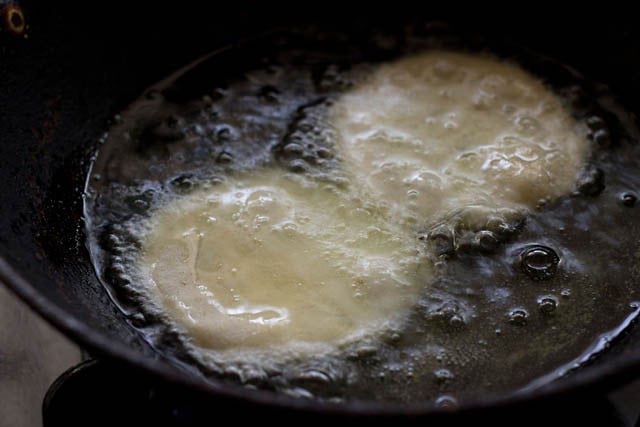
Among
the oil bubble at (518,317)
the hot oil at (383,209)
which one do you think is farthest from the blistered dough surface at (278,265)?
the oil bubble at (518,317)

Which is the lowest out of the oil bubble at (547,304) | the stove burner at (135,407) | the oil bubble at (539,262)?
the stove burner at (135,407)

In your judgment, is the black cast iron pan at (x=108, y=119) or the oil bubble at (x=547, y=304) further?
the oil bubble at (x=547, y=304)

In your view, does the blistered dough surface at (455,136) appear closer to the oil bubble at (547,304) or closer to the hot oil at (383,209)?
the hot oil at (383,209)

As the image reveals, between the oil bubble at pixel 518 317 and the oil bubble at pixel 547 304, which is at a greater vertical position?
the oil bubble at pixel 547 304

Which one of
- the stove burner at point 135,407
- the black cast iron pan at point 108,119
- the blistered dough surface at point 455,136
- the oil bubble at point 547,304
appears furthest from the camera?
the blistered dough surface at point 455,136

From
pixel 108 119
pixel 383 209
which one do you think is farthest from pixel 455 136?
pixel 108 119

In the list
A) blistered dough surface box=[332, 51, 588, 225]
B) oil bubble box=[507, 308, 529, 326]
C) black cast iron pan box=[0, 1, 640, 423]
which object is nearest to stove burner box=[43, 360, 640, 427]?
black cast iron pan box=[0, 1, 640, 423]

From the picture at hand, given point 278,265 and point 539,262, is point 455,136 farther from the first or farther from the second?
point 278,265

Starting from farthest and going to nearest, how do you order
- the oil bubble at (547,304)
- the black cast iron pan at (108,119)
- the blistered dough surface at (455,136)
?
1. the blistered dough surface at (455,136)
2. the oil bubble at (547,304)
3. the black cast iron pan at (108,119)
